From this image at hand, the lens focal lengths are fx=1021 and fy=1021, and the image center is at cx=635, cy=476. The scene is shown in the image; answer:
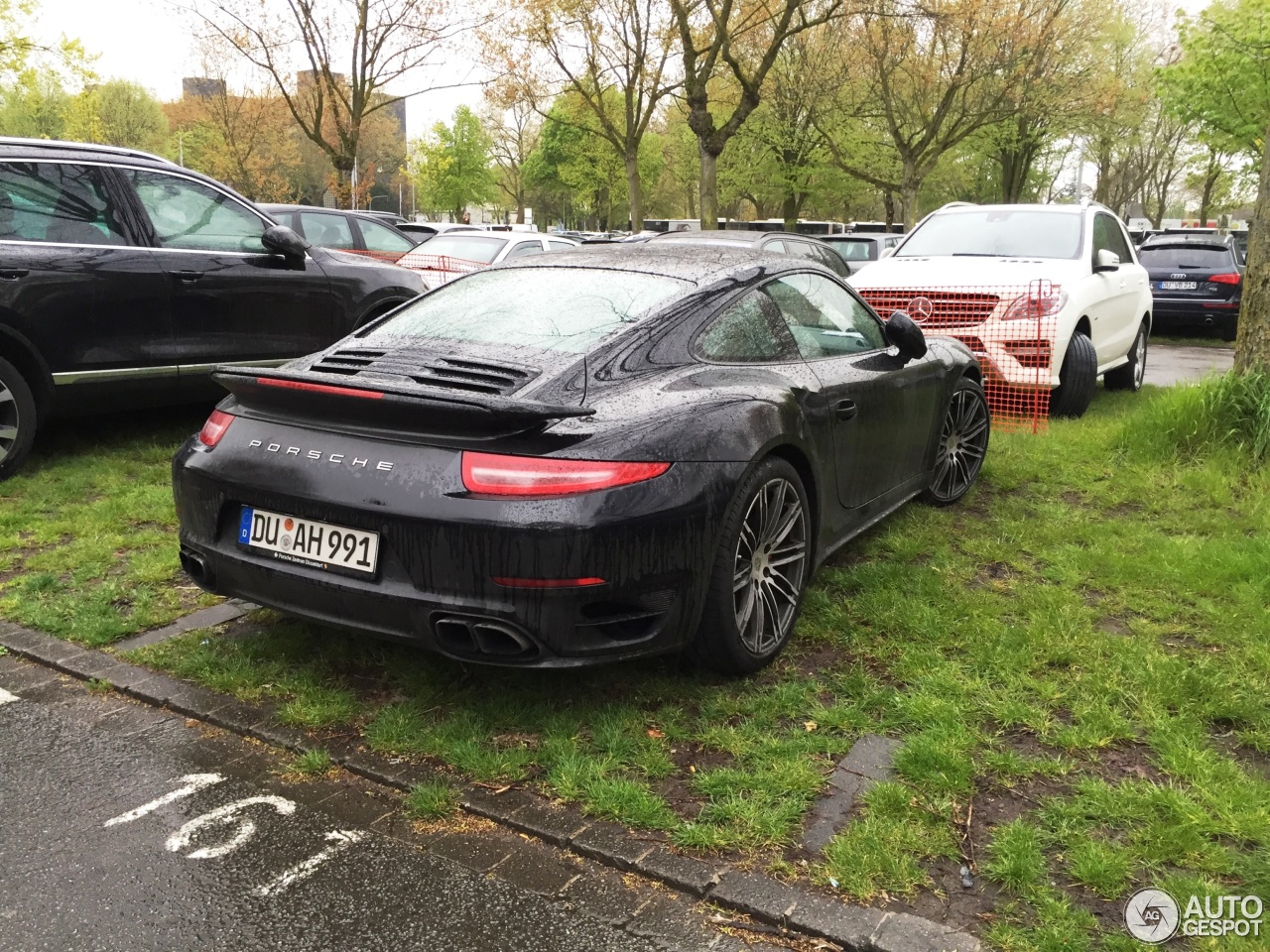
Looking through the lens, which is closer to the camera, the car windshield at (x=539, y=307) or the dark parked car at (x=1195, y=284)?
the car windshield at (x=539, y=307)

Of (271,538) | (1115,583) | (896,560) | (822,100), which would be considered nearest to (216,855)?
(271,538)

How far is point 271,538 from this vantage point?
3162 millimetres

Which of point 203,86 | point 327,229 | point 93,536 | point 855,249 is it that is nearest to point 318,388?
point 93,536

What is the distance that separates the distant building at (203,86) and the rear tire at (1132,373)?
34.4 meters

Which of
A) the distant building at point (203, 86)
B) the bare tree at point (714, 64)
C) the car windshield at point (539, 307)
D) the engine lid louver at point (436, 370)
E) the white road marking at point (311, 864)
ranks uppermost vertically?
the distant building at point (203, 86)

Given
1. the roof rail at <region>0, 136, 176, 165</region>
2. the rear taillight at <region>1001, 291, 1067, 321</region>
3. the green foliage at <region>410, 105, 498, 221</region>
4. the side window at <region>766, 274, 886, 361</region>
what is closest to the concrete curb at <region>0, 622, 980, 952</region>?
the side window at <region>766, 274, 886, 361</region>

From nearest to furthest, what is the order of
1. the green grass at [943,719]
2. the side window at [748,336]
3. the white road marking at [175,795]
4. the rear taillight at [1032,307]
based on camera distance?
the green grass at [943,719], the white road marking at [175,795], the side window at [748,336], the rear taillight at [1032,307]

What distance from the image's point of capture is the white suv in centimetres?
775

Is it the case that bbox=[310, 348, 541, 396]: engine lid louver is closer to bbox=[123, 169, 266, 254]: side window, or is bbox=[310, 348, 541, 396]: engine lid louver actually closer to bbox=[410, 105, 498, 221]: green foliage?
bbox=[123, 169, 266, 254]: side window

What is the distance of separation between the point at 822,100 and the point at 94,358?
3057cm

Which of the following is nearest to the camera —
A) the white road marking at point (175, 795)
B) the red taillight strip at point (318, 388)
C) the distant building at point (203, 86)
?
the white road marking at point (175, 795)

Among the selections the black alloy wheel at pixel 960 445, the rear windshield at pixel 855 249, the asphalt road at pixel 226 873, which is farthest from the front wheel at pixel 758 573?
the rear windshield at pixel 855 249

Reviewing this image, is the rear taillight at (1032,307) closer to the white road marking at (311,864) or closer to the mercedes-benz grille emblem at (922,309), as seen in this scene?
the mercedes-benz grille emblem at (922,309)

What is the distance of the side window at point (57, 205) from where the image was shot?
5.60 m
